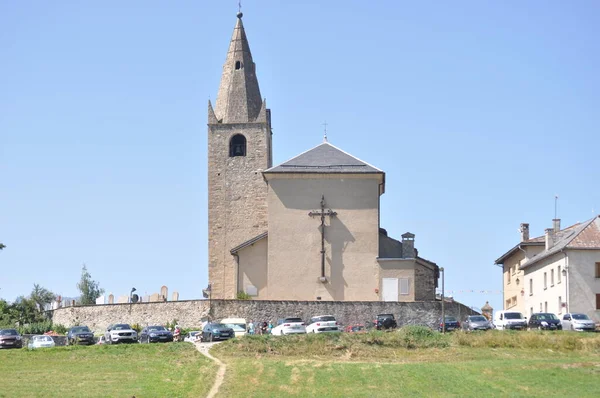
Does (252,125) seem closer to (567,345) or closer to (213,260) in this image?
(213,260)

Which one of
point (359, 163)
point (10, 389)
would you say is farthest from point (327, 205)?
point (10, 389)

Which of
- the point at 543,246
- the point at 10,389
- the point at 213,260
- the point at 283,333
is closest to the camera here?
the point at 10,389

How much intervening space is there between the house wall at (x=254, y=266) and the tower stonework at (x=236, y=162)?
28.0 feet

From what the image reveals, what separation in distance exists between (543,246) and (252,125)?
24373 mm

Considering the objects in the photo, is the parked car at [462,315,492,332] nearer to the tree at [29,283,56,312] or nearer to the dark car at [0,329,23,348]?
the dark car at [0,329,23,348]

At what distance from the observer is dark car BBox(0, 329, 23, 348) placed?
202ft

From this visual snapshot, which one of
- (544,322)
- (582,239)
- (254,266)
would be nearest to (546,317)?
(544,322)

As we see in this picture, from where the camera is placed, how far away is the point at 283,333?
6044 centimetres

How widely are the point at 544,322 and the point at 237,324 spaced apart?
16862mm

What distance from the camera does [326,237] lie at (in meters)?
77.1

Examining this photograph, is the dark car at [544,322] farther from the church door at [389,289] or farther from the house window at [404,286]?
the church door at [389,289]

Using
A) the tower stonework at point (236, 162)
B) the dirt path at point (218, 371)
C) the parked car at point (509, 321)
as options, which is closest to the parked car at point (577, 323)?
the parked car at point (509, 321)

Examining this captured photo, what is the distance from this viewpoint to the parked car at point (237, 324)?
2517 inches

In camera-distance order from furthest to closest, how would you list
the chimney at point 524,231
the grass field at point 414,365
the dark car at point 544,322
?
the chimney at point 524,231 → the dark car at point 544,322 → the grass field at point 414,365
